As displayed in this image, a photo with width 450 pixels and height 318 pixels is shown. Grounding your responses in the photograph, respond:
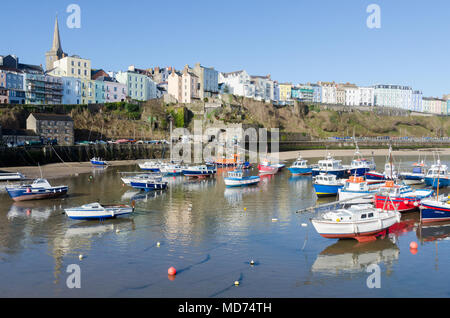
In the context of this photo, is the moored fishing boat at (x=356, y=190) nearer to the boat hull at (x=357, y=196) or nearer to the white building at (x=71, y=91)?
the boat hull at (x=357, y=196)

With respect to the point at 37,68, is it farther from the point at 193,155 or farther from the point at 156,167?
the point at 156,167

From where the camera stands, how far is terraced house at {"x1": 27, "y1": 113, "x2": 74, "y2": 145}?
62812 millimetres

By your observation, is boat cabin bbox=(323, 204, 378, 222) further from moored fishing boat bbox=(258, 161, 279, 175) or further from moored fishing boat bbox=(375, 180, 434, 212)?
moored fishing boat bbox=(258, 161, 279, 175)

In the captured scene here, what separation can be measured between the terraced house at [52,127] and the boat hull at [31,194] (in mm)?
33218

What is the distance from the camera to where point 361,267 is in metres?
17.0

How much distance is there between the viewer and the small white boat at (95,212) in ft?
78.2

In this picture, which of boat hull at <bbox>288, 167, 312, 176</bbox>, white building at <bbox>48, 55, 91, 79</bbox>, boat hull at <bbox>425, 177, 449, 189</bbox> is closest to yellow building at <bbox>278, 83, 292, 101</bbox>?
white building at <bbox>48, 55, 91, 79</bbox>

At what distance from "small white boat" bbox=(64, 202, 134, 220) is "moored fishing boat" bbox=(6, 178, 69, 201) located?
9.24 m

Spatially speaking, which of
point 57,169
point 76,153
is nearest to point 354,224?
point 57,169

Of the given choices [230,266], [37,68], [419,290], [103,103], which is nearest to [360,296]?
[419,290]

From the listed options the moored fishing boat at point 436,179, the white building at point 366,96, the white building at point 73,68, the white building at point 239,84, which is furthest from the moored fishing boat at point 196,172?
the white building at point 366,96

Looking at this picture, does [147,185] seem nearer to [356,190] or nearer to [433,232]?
[356,190]
